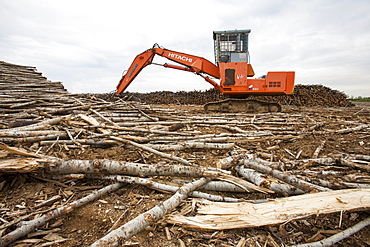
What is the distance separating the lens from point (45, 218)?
226cm

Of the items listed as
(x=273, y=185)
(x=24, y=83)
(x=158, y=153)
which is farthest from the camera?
(x=24, y=83)

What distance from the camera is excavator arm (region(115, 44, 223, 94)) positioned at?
12.4 meters

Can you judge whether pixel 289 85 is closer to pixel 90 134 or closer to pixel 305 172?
pixel 305 172

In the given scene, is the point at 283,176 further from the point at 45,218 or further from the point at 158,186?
the point at 45,218

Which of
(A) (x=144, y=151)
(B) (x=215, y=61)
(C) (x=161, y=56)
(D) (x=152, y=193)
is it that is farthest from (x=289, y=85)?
(D) (x=152, y=193)

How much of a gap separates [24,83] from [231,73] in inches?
410

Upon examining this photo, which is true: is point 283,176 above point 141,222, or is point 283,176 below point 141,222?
above

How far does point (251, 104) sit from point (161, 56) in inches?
235

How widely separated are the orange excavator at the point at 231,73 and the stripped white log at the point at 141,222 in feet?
31.5

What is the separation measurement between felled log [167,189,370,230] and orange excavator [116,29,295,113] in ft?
31.0

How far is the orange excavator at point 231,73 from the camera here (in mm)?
11211

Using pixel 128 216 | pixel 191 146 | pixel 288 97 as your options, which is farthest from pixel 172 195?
pixel 288 97

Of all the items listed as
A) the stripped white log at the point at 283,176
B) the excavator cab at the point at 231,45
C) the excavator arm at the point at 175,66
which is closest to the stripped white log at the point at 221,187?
the stripped white log at the point at 283,176

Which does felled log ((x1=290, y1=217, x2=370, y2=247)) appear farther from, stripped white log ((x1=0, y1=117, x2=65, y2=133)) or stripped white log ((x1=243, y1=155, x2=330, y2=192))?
stripped white log ((x1=0, y1=117, x2=65, y2=133))
